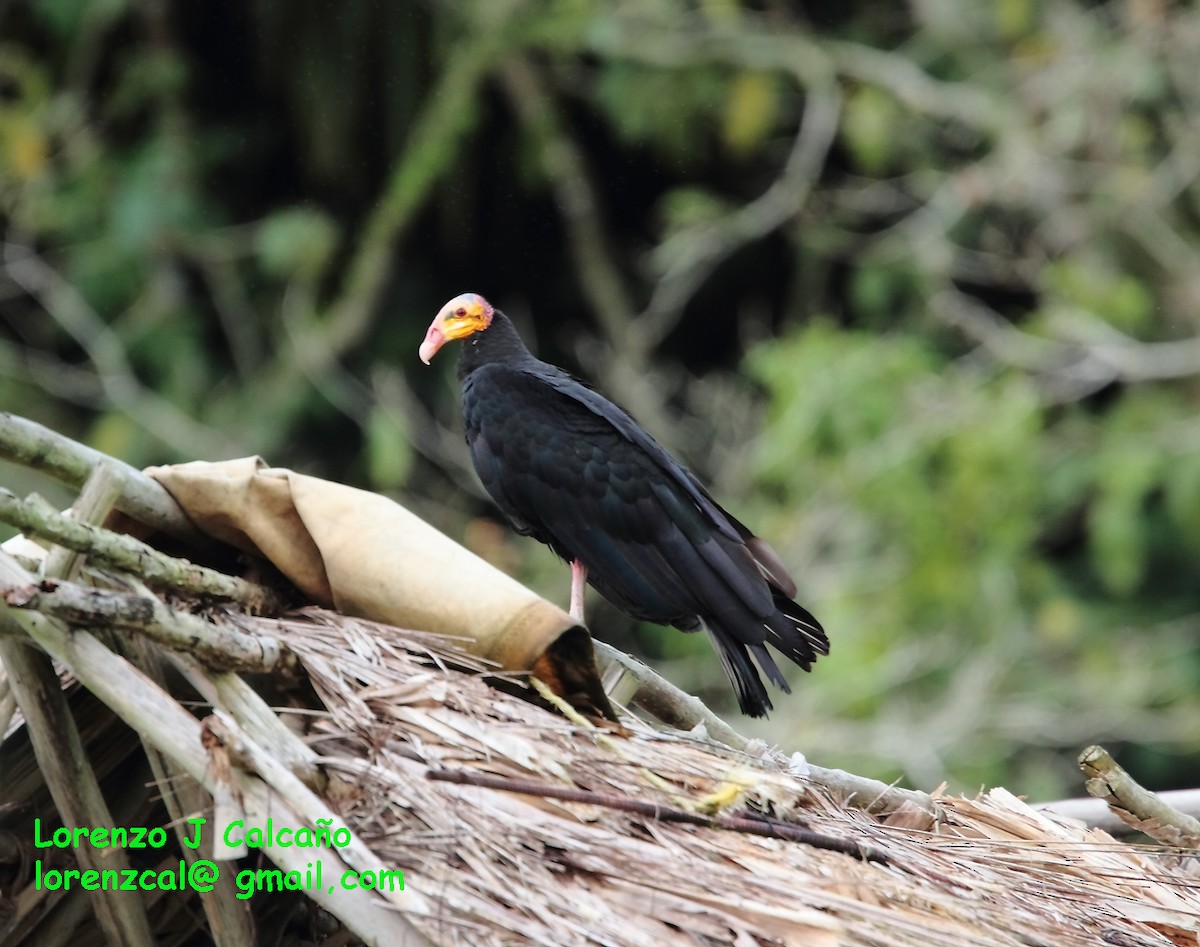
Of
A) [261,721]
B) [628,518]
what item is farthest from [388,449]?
[261,721]

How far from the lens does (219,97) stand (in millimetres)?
11930

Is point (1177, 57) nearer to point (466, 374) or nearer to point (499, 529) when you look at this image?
point (499, 529)

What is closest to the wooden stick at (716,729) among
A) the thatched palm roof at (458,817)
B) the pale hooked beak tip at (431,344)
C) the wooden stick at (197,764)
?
the thatched palm roof at (458,817)

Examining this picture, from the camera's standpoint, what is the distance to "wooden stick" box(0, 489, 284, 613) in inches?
103

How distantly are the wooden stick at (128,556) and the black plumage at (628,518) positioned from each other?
133 cm

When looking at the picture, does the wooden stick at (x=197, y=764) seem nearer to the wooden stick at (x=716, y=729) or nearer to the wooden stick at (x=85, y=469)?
the wooden stick at (x=85, y=469)

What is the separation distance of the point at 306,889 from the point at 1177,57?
8789 millimetres

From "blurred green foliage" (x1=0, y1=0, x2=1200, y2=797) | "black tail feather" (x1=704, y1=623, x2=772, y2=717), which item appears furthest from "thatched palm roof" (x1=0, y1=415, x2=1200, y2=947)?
"blurred green foliage" (x1=0, y1=0, x2=1200, y2=797)

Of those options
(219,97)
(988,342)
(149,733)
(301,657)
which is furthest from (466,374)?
(219,97)

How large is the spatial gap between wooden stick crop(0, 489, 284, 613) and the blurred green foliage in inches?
225

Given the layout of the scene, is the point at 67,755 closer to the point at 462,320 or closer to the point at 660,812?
the point at 660,812

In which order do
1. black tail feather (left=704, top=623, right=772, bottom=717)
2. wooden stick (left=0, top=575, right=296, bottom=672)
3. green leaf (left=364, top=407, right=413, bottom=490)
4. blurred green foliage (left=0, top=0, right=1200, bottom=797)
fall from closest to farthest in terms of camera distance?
wooden stick (left=0, top=575, right=296, bottom=672) < black tail feather (left=704, top=623, right=772, bottom=717) < blurred green foliage (left=0, top=0, right=1200, bottom=797) < green leaf (left=364, top=407, right=413, bottom=490)

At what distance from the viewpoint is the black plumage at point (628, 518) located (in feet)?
13.6

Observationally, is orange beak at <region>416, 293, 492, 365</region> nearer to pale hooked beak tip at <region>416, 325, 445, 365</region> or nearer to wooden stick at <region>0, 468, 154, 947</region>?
pale hooked beak tip at <region>416, 325, 445, 365</region>
